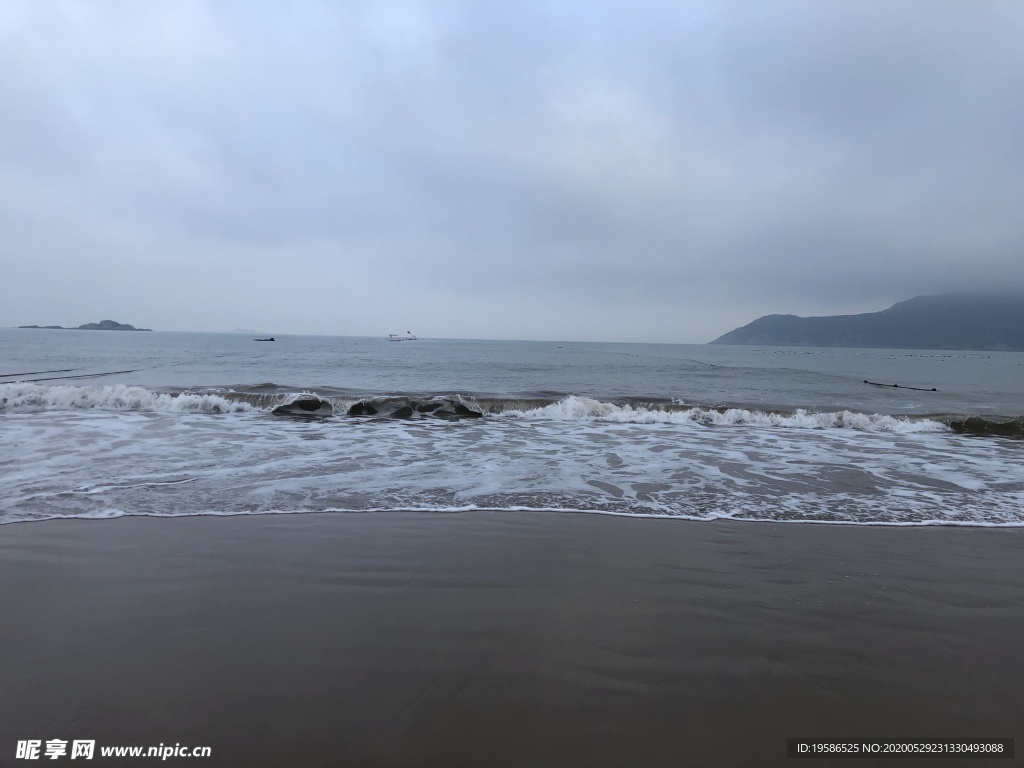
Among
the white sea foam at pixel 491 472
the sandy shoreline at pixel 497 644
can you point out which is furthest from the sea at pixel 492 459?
the sandy shoreline at pixel 497 644

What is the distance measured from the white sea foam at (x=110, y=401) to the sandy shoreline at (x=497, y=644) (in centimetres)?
1269

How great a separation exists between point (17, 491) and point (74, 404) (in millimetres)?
12697

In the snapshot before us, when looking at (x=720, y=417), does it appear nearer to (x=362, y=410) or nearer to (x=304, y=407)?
(x=362, y=410)

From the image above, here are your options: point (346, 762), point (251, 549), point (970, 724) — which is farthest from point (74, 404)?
point (970, 724)

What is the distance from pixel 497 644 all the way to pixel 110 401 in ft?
62.6

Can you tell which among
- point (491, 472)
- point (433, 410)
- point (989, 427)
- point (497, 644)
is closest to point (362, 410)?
point (433, 410)

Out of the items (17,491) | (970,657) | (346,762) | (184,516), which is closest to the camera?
(346,762)

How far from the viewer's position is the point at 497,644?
3568mm

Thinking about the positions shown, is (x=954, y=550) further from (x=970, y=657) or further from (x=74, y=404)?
(x=74, y=404)

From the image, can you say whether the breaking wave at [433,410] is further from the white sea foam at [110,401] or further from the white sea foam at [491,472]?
the white sea foam at [491,472]

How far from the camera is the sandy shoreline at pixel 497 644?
276 centimetres

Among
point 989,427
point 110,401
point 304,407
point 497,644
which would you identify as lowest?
point 989,427

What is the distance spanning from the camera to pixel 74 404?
17.0 metres

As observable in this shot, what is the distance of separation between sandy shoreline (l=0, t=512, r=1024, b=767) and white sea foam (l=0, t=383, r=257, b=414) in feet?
41.6
